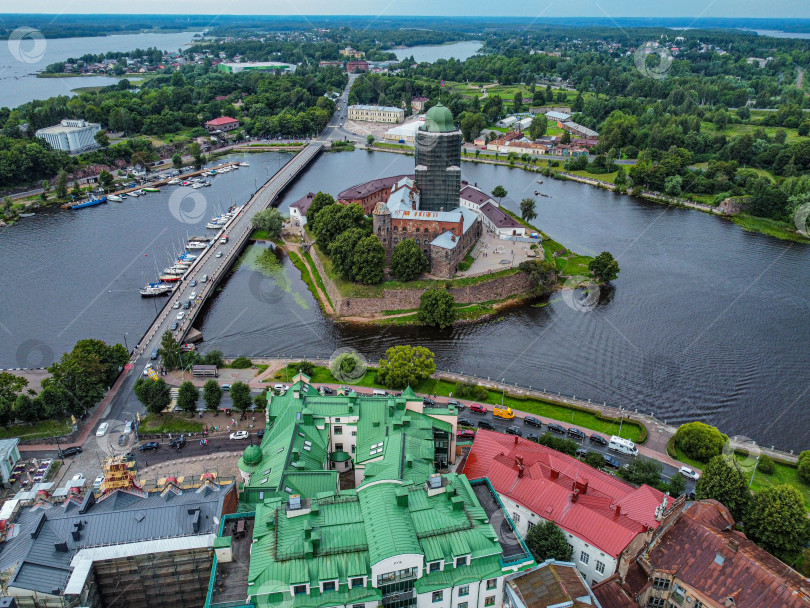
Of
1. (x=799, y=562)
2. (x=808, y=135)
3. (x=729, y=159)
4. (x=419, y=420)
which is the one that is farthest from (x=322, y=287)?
(x=808, y=135)

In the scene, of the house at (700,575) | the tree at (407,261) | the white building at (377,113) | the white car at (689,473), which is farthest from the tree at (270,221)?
the white building at (377,113)

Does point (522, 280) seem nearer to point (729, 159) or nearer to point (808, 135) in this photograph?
point (729, 159)

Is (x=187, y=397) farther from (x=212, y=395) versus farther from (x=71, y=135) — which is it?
(x=71, y=135)

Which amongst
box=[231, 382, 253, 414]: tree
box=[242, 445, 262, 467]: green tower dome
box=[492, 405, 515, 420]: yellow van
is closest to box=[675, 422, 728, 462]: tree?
box=[492, 405, 515, 420]: yellow van

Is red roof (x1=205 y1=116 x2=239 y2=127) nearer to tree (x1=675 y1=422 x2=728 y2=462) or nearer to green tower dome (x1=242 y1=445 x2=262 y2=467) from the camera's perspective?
green tower dome (x1=242 y1=445 x2=262 y2=467)

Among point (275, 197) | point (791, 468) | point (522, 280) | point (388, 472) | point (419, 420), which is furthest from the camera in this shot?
point (275, 197)

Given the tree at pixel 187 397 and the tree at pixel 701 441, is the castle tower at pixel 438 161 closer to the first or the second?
the tree at pixel 187 397
